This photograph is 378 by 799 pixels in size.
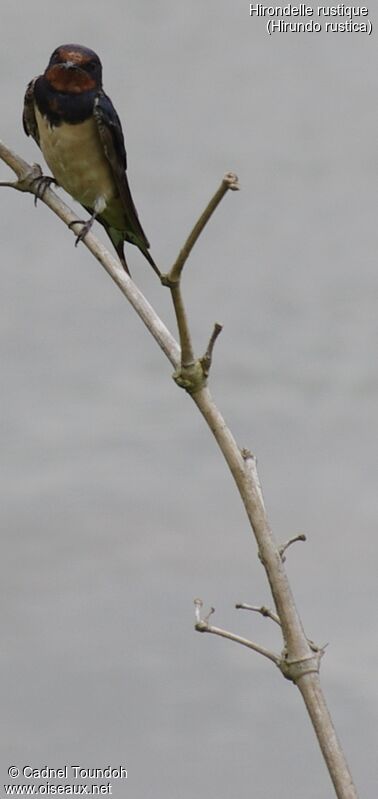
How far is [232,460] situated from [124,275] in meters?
0.29

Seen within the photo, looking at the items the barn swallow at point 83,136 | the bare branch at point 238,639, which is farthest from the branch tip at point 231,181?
the barn swallow at point 83,136

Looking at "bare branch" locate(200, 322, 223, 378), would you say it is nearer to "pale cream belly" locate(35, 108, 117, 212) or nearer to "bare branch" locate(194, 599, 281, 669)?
"bare branch" locate(194, 599, 281, 669)

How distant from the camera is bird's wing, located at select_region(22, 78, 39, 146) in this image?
241cm

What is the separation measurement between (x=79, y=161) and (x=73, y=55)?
19 centimetres

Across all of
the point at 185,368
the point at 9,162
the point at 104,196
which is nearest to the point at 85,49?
the point at 104,196

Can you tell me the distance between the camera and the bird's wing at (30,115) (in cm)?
241

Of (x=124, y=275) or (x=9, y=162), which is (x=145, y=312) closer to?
(x=124, y=275)

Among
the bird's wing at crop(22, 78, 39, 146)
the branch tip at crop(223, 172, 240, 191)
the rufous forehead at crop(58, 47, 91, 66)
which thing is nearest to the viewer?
the branch tip at crop(223, 172, 240, 191)

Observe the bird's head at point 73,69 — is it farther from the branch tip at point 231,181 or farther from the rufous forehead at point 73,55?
the branch tip at point 231,181

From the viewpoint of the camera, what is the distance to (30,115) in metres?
2.45

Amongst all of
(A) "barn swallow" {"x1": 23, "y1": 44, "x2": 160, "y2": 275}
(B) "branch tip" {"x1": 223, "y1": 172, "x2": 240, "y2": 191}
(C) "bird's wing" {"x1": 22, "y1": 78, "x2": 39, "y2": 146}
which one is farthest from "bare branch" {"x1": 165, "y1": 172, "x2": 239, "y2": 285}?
(C) "bird's wing" {"x1": 22, "y1": 78, "x2": 39, "y2": 146}

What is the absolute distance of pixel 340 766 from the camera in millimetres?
1062

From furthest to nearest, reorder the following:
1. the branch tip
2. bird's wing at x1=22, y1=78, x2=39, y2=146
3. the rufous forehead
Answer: bird's wing at x1=22, y1=78, x2=39, y2=146
the rufous forehead
the branch tip

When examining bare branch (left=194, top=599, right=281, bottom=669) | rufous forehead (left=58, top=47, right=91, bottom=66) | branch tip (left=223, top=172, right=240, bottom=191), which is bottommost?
bare branch (left=194, top=599, right=281, bottom=669)
